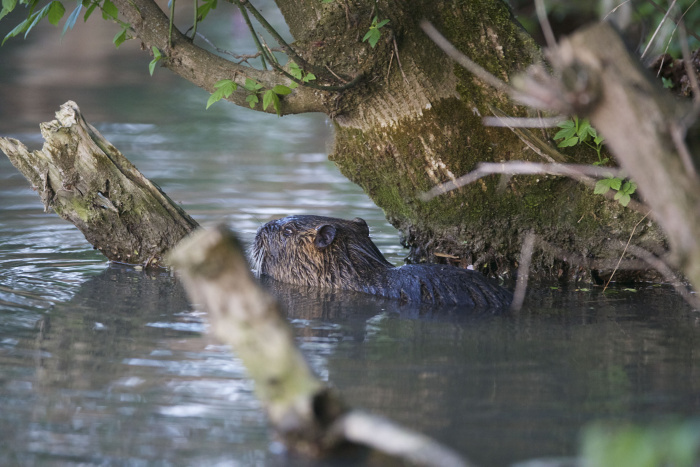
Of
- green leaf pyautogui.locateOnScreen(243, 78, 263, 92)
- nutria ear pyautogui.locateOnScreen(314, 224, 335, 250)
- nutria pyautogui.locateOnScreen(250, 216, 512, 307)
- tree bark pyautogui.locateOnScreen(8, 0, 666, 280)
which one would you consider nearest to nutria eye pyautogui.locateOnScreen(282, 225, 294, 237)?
nutria pyautogui.locateOnScreen(250, 216, 512, 307)

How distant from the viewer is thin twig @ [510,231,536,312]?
4.27 metres

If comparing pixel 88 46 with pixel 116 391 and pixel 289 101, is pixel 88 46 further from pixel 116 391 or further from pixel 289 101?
pixel 116 391

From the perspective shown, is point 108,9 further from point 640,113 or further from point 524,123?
point 640,113

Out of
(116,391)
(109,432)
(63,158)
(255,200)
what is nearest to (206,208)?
(255,200)

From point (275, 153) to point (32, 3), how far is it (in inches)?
188

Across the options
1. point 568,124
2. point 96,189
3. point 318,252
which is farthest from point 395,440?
point 96,189

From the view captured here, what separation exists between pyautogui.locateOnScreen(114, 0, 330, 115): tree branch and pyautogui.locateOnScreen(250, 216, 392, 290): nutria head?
0.66 metres

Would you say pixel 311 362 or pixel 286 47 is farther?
pixel 286 47

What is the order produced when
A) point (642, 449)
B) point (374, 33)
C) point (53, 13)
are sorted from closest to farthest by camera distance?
point (642, 449), point (53, 13), point (374, 33)

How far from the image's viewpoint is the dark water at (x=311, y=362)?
8.58 ft

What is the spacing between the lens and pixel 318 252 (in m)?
4.81

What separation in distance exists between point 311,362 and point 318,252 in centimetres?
149

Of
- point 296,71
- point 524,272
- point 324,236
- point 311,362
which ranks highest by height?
point 296,71

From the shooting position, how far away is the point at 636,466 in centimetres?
137
